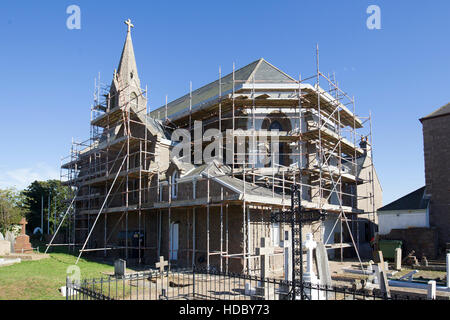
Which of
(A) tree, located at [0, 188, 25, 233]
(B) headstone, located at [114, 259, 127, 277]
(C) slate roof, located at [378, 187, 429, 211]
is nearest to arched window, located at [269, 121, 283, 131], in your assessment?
(C) slate roof, located at [378, 187, 429, 211]

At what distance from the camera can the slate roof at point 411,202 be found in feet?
89.0

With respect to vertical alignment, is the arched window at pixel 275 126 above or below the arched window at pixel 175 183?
above

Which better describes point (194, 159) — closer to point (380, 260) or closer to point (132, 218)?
point (132, 218)

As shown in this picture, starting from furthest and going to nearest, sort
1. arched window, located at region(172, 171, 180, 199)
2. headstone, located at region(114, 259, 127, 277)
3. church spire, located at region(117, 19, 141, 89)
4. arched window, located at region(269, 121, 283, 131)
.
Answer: church spire, located at region(117, 19, 141, 89), arched window, located at region(269, 121, 283, 131), arched window, located at region(172, 171, 180, 199), headstone, located at region(114, 259, 127, 277)

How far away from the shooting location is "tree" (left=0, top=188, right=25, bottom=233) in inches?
1692

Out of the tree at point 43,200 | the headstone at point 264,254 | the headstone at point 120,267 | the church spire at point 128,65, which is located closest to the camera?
the headstone at point 264,254

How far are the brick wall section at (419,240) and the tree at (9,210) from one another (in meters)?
40.7

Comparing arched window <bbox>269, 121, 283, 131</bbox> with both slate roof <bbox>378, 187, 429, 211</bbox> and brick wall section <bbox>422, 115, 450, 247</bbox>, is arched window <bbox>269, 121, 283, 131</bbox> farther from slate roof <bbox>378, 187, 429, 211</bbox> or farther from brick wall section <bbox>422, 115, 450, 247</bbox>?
brick wall section <bbox>422, 115, 450, 247</bbox>

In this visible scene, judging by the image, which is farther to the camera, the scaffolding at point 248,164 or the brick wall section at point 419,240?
the brick wall section at point 419,240

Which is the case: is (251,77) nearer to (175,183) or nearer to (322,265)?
(175,183)

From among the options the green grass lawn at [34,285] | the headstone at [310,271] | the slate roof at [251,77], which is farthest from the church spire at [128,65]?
the headstone at [310,271]

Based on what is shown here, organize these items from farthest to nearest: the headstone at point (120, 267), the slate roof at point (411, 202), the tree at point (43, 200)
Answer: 1. the tree at point (43, 200)
2. the slate roof at point (411, 202)
3. the headstone at point (120, 267)

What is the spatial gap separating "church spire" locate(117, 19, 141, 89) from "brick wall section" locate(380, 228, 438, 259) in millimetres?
28957

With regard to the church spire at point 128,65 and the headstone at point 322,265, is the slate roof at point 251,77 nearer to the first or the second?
the church spire at point 128,65
